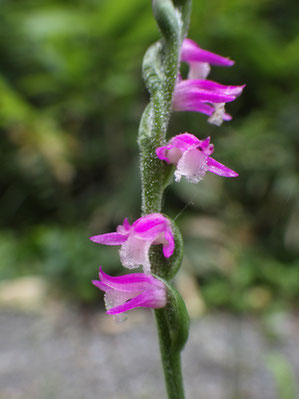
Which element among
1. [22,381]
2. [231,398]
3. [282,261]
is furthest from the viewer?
[282,261]

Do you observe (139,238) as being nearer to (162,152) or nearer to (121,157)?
(162,152)

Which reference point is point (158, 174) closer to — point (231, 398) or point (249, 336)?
point (231, 398)

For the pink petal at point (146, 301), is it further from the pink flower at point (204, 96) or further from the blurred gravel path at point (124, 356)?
the blurred gravel path at point (124, 356)

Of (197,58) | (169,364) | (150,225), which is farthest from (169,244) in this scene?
(197,58)

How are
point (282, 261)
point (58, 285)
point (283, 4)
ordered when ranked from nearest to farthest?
point (58, 285) < point (282, 261) < point (283, 4)

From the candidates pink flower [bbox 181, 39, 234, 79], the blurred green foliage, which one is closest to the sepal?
pink flower [bbox 181, 39, 234, 79]

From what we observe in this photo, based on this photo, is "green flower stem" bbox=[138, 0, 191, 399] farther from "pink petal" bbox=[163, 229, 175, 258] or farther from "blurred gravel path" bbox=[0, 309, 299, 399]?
"blurred gravel path" bbox=[0, 309, 299, 399]

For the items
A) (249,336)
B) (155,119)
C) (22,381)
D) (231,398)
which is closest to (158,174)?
(155,119)
